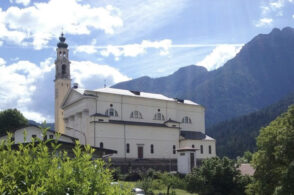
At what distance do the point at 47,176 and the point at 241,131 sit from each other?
6024 inches

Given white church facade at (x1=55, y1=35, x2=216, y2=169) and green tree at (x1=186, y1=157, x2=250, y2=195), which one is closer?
green tree at (x1=186, y1=157, x2=250, y2=195)

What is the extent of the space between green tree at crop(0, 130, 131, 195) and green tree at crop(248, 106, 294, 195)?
1987cm

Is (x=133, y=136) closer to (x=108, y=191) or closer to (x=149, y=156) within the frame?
(x=149, y=156)

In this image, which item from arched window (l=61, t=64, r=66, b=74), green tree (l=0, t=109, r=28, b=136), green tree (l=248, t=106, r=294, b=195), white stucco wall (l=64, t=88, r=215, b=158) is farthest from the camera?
arched window (l=61, t=64, r=66, b=74)

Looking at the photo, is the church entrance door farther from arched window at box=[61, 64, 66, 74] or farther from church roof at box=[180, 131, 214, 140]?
arched window at box=[61, 64, 66, 74]

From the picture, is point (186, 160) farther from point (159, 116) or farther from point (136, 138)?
point (159, 116)

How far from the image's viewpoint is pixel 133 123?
57.1 meters

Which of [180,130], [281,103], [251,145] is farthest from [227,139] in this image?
[180,130]

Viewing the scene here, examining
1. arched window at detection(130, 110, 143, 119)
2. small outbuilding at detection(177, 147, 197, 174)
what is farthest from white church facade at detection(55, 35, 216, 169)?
small outbuilding at detection(177, 147, 197, 174)

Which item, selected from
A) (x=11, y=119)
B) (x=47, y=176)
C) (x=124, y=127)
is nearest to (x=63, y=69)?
(x=11, y=119)

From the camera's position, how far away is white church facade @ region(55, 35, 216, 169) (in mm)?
53750

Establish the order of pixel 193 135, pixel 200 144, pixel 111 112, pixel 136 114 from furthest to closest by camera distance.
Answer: pixel 193 135 < pixel 200 144 < pixel 136 114 < pixel 111 112

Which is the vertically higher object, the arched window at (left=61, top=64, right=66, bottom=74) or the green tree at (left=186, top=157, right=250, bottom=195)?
the arched window at (left=61, top=64, right=66, bottom=74)

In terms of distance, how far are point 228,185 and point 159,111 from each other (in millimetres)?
28654
